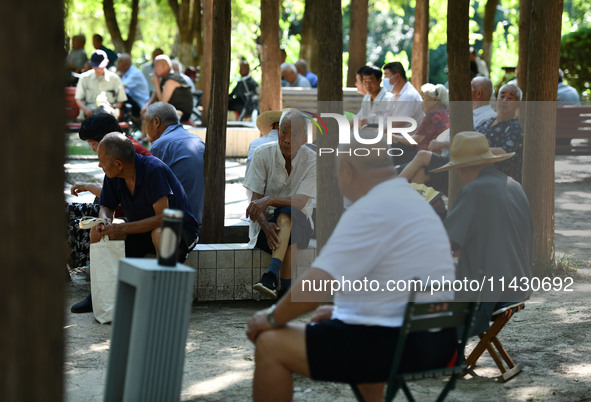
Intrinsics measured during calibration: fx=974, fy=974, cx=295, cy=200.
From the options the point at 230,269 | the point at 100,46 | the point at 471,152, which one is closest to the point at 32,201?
the point at 471,152

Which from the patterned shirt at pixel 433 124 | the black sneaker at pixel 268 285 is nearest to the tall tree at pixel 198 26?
the patterned shirt at pixel 433 124

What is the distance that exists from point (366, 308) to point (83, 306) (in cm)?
373

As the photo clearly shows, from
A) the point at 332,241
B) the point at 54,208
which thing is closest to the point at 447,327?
the point at 332,241

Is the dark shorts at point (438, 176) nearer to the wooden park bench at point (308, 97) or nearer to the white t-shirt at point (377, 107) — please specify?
the white t-shirt at point (377, 107)

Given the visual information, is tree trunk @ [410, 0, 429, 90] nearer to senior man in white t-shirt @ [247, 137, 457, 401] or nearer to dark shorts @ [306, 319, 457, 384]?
senior man in white t-shirt @ [247, 137, 457, 401]

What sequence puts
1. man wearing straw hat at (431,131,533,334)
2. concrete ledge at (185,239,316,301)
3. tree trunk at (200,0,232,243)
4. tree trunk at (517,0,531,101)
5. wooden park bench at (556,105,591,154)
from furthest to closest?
wooden park bench at (556,105,591,154), tree trunk at (517,0,531,101), tree trunk at (200,0,232,243), concrete ledge at (185,239,316,301), man wearing straw hat at (431,131,533,334)

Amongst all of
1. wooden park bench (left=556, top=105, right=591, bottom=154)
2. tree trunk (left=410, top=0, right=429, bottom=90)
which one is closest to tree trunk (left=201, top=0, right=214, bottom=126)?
tree trunk (left=410, top=0, right=429, bottom=90)

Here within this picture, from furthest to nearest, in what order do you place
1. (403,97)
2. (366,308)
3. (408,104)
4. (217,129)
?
(403,97)
(408,104)
(217,129)
(366,308)

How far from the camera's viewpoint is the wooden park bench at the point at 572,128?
18.2 meters

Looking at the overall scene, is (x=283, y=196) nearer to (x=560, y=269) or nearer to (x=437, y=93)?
(x=560, y=269)

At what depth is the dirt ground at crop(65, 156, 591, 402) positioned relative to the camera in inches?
213

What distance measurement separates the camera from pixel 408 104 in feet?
36.5

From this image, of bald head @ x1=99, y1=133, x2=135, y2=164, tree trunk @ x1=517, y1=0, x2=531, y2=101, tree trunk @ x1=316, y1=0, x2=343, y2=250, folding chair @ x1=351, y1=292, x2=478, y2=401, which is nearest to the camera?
folding chair @ x1=351, y1=292, x2=478, y2=401

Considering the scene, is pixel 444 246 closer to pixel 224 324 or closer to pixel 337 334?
pixel 337 334
